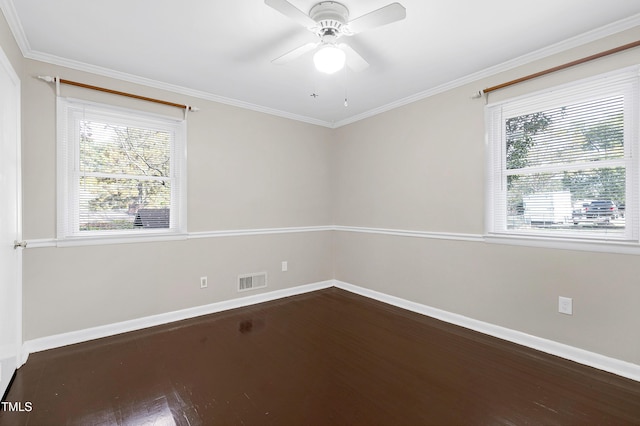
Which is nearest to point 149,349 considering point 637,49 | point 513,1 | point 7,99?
point 7,99

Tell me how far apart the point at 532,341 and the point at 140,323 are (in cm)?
361

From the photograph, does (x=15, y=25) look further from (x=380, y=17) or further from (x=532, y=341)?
(x=532, y=341)

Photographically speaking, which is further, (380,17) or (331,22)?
(331,22)

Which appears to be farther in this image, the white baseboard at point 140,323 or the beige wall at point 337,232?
the white baseboard at point 140,323

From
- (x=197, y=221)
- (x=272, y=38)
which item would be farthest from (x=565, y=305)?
(x=197, y=221)

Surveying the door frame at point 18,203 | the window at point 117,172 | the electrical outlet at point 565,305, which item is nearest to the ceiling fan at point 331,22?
the window at point 117,172

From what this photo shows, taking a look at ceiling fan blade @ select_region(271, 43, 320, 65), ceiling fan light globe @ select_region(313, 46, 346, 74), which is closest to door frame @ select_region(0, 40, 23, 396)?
ceiling fan blade @ select_region(271, 43, 320, 65)

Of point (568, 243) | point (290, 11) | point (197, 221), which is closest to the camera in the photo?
point (290, 11)

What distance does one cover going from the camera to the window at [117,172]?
274cm

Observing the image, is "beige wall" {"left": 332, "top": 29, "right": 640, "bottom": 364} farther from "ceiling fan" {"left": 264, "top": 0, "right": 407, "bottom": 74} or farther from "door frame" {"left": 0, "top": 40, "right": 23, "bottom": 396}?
"door frame" {"left": 0, "top": 40, "right": 23, "bottom": 396}

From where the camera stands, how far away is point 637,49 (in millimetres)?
2129

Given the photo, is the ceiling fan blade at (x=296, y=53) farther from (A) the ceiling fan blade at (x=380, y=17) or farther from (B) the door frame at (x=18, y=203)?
(B) the door frame at (x=18, y=203)

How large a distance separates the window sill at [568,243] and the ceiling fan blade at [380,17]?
2080 mm

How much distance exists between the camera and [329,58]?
6.64 feet
